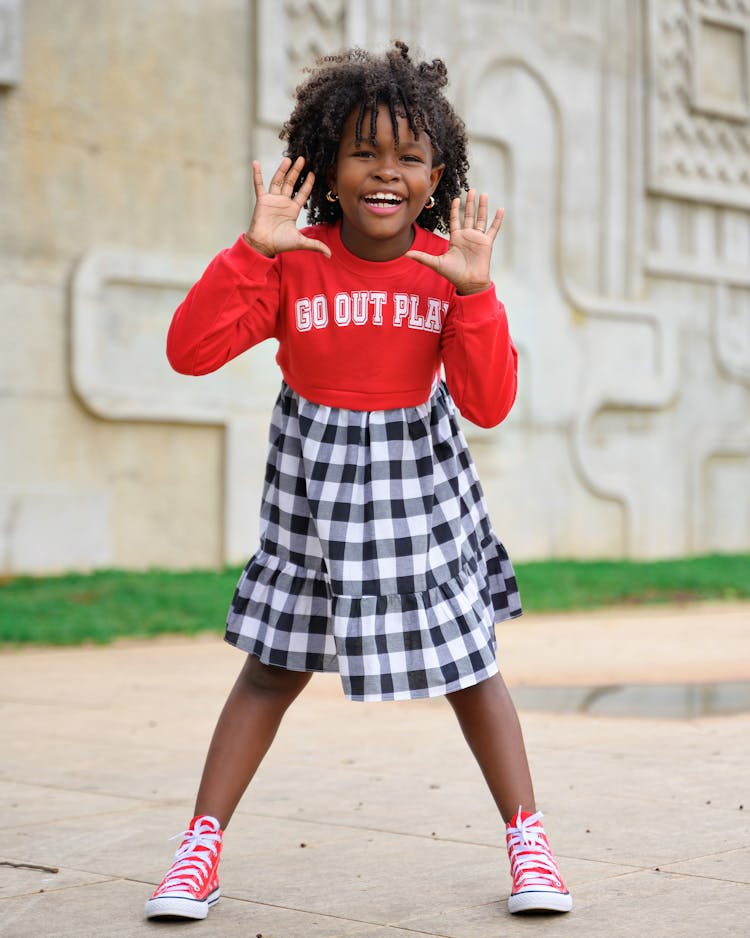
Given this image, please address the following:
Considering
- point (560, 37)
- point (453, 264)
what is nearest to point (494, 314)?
point (453, 264)

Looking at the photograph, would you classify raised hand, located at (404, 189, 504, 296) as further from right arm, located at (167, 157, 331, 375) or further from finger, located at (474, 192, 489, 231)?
right arm, located at (167, 157, 331, 375)

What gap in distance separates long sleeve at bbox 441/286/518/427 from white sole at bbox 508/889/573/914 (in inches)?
35.5

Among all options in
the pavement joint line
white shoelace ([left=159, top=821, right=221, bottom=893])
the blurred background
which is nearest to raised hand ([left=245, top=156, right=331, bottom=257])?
white shoelace ([left=159, top=821, right=221, bottom=893])

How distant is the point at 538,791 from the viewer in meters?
3.75

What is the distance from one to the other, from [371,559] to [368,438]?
25cm

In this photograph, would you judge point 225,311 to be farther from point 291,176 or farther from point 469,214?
point 469,214

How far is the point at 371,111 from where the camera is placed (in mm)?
2797

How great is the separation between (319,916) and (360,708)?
2862 mm

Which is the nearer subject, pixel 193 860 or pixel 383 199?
pixel 193 860

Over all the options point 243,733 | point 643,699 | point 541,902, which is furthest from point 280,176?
point 643,699

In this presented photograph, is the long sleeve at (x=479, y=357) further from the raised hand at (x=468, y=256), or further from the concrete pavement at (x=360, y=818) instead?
the concrete pavement at (x=360, y=818)

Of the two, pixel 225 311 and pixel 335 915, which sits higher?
pixel 225 311

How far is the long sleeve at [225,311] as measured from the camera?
2719 mm

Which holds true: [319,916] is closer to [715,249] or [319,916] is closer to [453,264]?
[453,264]
